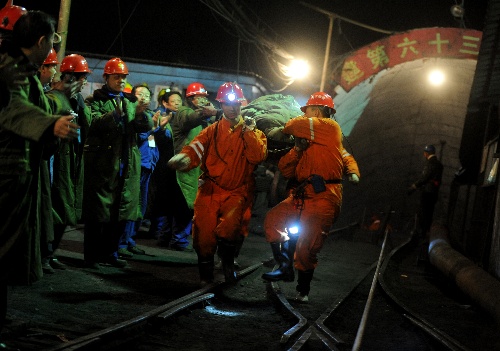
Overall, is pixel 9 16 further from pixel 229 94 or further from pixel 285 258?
pixel 285 258

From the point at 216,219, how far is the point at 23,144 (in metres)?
3.16

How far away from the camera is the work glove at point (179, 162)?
652cm

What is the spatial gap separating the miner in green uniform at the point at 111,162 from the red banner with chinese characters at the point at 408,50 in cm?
2045

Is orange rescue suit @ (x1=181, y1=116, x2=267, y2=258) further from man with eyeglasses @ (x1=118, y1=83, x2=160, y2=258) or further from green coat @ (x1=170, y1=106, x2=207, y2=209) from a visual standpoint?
green coat @ (x1=170, y1=106, x2=207, y2=209)

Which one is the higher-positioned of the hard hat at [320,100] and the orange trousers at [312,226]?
the hard hat at [320,100]

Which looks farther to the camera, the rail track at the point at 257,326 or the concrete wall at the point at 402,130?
the concrete wall at the point at 402,130

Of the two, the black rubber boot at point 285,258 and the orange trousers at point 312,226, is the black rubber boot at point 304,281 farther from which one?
the black rubber boot at point 285,258

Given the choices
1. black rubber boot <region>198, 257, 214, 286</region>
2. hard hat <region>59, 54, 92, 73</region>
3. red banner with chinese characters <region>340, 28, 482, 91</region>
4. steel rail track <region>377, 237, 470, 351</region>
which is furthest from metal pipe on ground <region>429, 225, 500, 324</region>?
red banner with chinese characters <region>340, 28, 482, 91</region>

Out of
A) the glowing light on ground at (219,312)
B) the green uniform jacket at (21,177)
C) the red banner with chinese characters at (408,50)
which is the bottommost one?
the glowing light on ground at (219,312)

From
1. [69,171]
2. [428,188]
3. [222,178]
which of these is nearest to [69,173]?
[69,171]

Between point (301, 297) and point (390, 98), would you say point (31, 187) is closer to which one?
point (301, 297)

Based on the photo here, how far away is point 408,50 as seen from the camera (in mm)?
25875

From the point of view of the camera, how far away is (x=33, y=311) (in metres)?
4.91

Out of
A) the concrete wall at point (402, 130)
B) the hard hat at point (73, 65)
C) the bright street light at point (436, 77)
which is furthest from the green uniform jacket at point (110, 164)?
the bright street light at point (436, 77)
